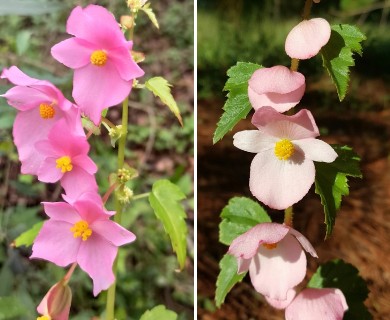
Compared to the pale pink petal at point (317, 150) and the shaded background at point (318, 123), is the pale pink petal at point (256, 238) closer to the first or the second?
the pale pink petal at point (317, 150)

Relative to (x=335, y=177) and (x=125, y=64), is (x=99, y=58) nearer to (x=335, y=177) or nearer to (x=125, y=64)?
(x=125, y=64)

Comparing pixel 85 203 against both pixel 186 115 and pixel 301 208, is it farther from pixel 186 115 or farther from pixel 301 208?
pixel 186 115

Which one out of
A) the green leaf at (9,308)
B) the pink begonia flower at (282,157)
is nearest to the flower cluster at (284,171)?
the pink begonia flower at (282,157)

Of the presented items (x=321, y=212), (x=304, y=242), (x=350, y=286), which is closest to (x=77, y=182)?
(x=304, y=242)

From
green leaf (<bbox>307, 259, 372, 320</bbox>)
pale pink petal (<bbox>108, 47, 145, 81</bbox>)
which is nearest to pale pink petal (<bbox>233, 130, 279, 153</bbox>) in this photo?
pale pink petal (<bbox>108, 47, 145, 81</bbox>)

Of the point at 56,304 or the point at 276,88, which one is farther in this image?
the point at 56,304
